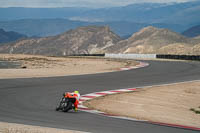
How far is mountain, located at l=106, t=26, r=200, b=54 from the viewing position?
114m

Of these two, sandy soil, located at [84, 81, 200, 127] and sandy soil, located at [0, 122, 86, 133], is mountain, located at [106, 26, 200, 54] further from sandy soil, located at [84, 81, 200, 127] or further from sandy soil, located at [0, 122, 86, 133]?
sandy soil, located at [0, 122, 86, 133]

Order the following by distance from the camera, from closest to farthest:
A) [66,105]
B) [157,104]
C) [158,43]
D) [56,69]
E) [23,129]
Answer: [23,129]
[66,105]
[157,104]
[56,69]
[158,43]

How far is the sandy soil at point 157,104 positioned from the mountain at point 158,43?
8250 cm

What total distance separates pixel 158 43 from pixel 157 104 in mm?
132914

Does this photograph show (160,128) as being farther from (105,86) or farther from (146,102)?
(105,86)

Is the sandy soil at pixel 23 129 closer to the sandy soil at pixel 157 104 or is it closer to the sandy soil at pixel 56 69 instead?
the sandy soil at pixel 157 104

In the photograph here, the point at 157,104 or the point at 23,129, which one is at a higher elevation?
the point at 23,129

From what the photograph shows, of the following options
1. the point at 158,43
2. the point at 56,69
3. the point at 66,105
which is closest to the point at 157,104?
the point at 66,105

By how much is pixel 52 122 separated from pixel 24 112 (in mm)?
1729

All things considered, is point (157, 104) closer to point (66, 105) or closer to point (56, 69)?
point (66, 105)

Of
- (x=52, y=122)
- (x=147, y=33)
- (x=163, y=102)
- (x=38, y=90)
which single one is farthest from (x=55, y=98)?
(x=147, y=33)

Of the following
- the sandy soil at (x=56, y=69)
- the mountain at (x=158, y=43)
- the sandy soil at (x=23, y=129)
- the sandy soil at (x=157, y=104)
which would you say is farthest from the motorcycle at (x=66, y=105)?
the mountain at (x=158, y=43)

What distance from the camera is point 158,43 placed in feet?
489

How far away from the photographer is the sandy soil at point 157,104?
14227 millimetres
